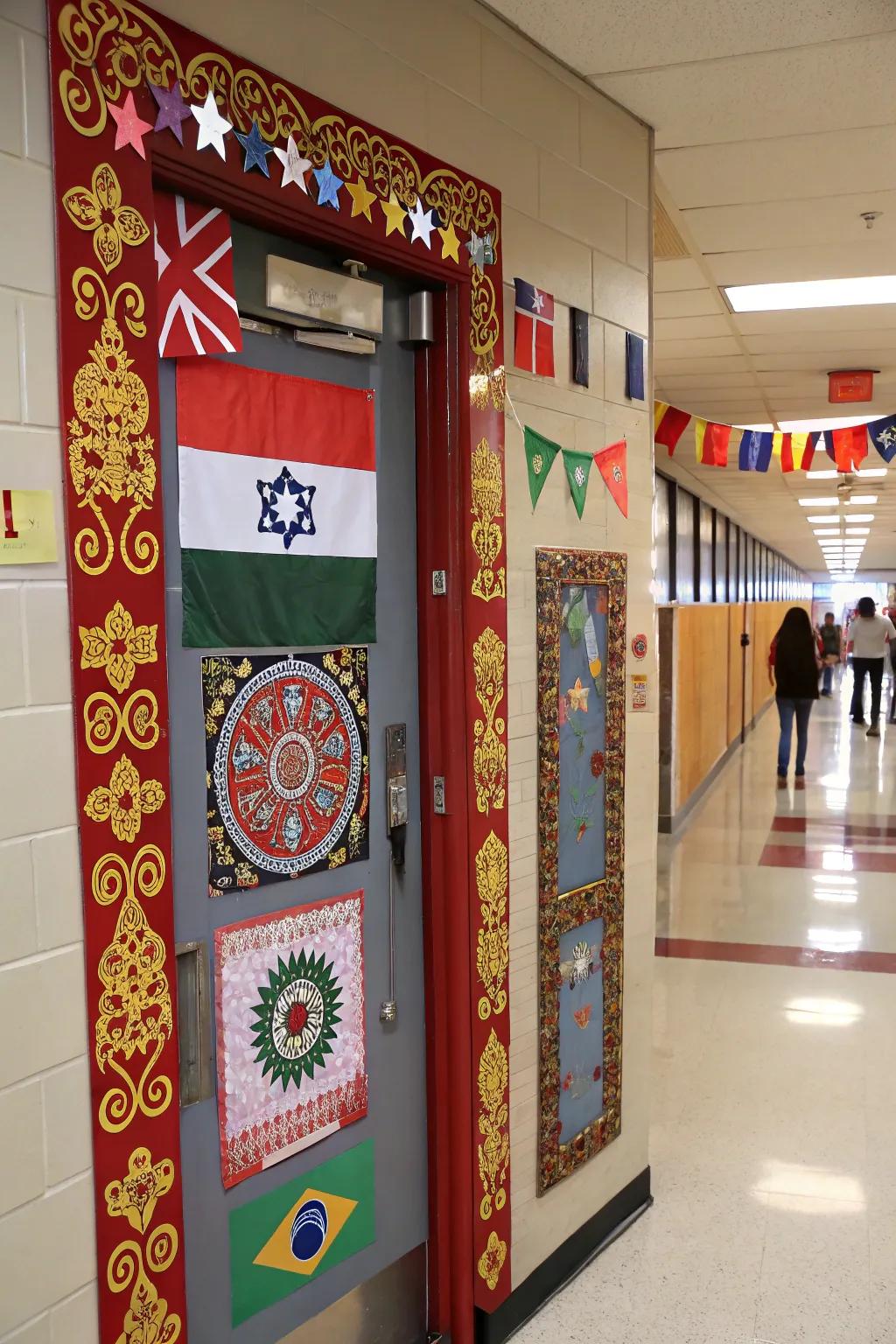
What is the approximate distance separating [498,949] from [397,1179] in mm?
530

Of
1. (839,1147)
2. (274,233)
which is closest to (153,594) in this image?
(274,233)

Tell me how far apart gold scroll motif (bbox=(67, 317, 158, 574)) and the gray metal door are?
6.4 inches

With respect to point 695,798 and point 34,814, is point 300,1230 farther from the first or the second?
point 695,798

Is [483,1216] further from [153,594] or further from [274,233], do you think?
[274,233]

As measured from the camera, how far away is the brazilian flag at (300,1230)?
2.02 m

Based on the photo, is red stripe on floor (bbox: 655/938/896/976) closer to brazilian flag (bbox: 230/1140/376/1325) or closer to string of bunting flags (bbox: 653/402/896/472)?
string of bunting flags (bbox: 653/402/896/472)

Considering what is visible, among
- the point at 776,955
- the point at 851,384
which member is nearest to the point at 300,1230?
the point at 776,955

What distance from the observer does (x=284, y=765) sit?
2064 millimetres

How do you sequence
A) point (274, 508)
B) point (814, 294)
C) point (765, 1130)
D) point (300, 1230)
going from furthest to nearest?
point (814, 294)
point (765, 1130)
point (300, 1230)
point (274, 508)

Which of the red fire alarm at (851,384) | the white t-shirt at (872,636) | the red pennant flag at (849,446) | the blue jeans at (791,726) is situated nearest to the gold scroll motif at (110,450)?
the red fire alarm at (851,384)

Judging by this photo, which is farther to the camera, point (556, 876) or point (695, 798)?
point (695, 798)

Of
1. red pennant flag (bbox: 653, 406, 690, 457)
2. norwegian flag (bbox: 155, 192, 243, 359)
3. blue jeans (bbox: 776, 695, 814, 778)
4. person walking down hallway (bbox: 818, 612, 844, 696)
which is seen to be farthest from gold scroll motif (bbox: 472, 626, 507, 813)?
person walking down hallway (bbox: 818, 612, 844, 696)

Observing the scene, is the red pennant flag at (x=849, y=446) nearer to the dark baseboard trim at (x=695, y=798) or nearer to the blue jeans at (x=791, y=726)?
the dark baseboard trim at (x=695, y=798)

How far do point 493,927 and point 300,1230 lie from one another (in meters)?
0.74
